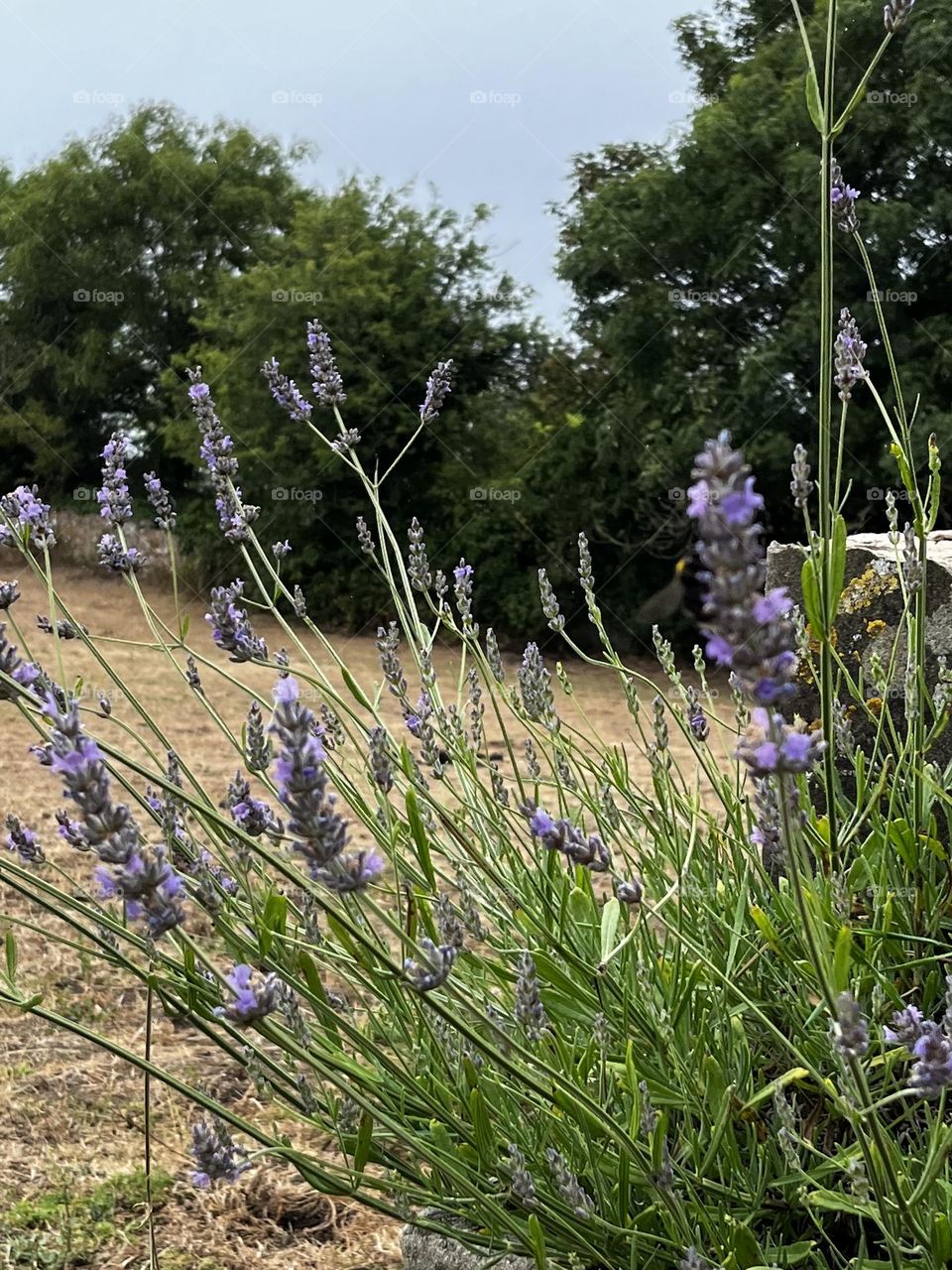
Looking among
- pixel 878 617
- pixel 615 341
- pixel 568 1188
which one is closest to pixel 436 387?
pixel 878 617

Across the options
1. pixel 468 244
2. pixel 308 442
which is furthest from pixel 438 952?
pixel 468 244

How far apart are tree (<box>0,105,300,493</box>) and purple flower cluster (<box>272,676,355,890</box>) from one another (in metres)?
21.1

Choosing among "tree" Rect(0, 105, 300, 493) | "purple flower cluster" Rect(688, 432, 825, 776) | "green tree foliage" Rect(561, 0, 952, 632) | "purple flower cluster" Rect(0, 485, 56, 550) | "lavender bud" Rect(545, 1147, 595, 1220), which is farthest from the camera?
"tree" Rect(0, 105, 300, 493)

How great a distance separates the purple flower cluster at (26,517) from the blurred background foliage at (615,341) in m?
7.62

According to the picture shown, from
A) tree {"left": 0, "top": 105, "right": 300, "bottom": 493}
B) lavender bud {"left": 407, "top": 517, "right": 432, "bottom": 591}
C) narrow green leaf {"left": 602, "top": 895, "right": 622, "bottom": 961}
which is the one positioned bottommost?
narrow green leaf {"left": 602, "top": 895, "right": 622, "bottom": 961}

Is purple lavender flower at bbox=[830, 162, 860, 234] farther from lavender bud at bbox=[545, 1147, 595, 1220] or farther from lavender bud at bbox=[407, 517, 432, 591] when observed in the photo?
lavender bud at bbox=[545, 1147, 595, 1220]

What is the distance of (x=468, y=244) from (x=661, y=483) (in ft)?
16.2

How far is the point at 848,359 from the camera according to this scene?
1794mm

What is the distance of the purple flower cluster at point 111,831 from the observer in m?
0.84

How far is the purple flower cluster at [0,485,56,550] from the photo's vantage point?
1987 mm

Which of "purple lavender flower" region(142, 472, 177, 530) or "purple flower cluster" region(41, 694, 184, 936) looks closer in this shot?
"purple flower cluster" region(41, 694, 184, 936)

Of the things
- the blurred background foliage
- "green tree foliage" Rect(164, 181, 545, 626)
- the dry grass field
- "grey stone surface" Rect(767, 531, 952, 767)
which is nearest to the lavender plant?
the dry grass field

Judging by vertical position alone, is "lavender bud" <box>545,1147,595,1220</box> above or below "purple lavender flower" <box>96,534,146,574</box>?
below

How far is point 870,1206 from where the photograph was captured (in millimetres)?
1275
